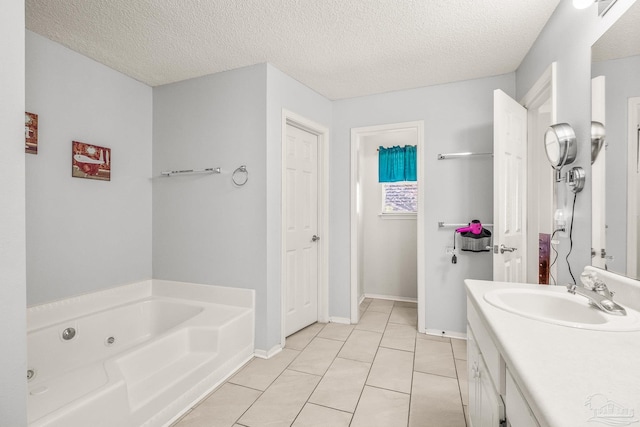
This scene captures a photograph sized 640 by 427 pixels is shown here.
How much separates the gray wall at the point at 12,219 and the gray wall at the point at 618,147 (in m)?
2.19

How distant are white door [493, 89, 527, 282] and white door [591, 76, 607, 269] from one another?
662 mm

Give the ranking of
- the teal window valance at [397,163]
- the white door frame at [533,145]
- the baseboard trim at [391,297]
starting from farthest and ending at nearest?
the baseboard trim at [391,297] → the teal window valance at [397,163] → the white door frame at [533,145]

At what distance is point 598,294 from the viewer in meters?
1.19

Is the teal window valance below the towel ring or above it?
above

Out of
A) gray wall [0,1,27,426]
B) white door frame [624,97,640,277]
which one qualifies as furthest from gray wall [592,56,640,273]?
gray wall [0,1,27,426]

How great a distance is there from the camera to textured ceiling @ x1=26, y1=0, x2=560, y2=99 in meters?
1.87

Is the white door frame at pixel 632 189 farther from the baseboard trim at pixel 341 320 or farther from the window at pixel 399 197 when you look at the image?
the window at pixel 399 197

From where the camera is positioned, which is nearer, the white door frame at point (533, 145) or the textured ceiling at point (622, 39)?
the textured ceiling at point (622, 39)

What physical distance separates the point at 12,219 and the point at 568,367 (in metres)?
1.69

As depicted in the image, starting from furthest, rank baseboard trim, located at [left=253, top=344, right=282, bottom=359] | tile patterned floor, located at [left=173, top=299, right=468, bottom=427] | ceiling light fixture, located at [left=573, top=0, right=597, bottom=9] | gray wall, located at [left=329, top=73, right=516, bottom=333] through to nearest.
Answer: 1. gray wall, located at [left=329, top=73, right=516, bottom=333]
2. baseboard trim, located at [left=253, top=344, right=282, bottom=359]
3. tile patterned floor, located at [left=173, top=299, right=468, bottom=427]
4. ceiling light fixture, located at [left=573, top=0, right=597, bottom=9]

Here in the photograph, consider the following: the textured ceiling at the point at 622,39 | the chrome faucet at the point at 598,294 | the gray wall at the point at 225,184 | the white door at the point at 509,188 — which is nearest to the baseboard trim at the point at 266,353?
the gray wall at the point at 225,184

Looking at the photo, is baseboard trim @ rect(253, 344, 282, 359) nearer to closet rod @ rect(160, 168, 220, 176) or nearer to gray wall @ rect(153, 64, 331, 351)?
gray wall @ rect(153, 64, 331, 351)

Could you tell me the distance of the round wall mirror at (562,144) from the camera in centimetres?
160

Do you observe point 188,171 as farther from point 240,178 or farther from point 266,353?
point 266,353
